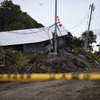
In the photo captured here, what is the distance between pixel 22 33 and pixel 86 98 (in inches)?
1067

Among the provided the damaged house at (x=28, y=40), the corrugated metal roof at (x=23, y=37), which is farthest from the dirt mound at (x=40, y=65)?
the corrugated metal roof at (x=23, y=37)

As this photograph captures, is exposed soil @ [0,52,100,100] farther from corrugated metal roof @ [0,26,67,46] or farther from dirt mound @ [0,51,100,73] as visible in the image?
corrugated metal roof @ [0,26,67,46]

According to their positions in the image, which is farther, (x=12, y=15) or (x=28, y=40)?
(x=12, y=15)

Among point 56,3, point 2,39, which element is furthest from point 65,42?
point 56,3

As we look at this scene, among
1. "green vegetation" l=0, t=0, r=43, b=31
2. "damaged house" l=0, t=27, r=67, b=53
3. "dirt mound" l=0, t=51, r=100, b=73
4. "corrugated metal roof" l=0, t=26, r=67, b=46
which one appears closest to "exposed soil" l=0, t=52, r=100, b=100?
"dirt mound" l=0, t=51, r=100, b=73

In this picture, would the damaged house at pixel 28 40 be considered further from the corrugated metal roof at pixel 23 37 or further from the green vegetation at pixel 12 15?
the green vegetation at pixel 12 15

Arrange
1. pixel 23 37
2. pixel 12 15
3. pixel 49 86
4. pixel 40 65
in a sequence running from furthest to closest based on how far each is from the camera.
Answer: pixel 12 15, pixel 23 37, pixel 40 65, pixel 49 86

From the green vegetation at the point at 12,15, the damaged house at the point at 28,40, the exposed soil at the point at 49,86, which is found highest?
the green vegetation at the point at 12,15

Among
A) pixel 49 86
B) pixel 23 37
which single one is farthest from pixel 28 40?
pixel 49 86

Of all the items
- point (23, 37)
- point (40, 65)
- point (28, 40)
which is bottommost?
point (40, 65)

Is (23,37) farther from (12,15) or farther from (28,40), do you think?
(12,15)

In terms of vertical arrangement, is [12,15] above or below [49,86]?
above

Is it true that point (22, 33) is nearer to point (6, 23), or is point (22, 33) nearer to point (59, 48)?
point (59, 48)

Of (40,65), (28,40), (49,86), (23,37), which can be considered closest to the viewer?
(49,86)
